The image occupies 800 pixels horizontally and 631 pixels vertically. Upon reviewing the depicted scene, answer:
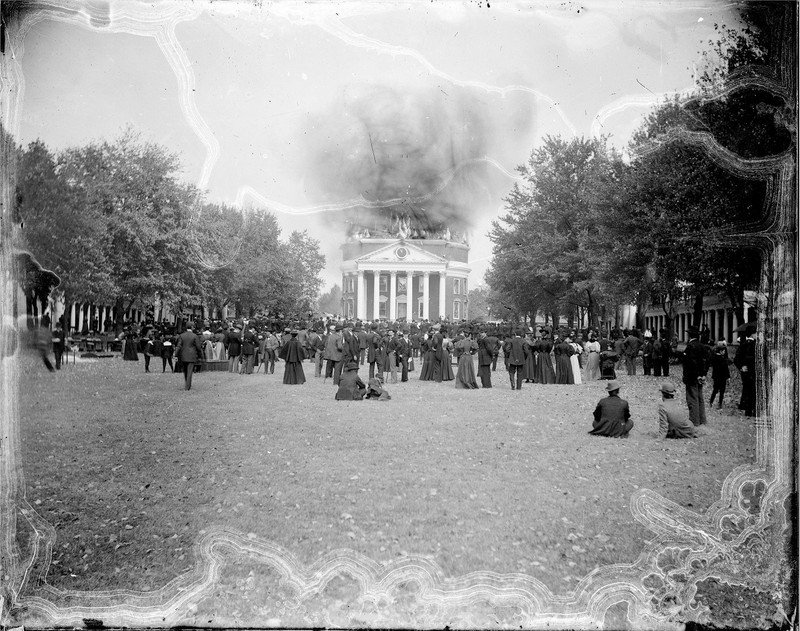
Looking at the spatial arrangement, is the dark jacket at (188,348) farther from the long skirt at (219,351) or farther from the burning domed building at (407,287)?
the burning domed building at (407,287)

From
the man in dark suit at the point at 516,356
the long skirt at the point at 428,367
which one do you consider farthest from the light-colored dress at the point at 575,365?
the long skirt at the point at 428,367

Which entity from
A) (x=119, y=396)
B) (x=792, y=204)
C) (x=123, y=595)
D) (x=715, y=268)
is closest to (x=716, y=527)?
(x=792, y=204)

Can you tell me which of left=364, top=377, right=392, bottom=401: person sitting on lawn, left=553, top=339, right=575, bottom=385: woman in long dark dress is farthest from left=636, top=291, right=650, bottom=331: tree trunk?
left=364, top=377, right=392, bottom=401: person sitting on lawn

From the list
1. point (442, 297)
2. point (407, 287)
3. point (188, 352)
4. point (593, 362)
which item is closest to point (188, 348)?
point (188, 352)

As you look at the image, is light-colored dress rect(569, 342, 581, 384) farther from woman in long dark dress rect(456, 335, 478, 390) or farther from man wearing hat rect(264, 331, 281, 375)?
man wearing hat rect(264, 331, 281, 375)

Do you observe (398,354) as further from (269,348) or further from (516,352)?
(269,348)
